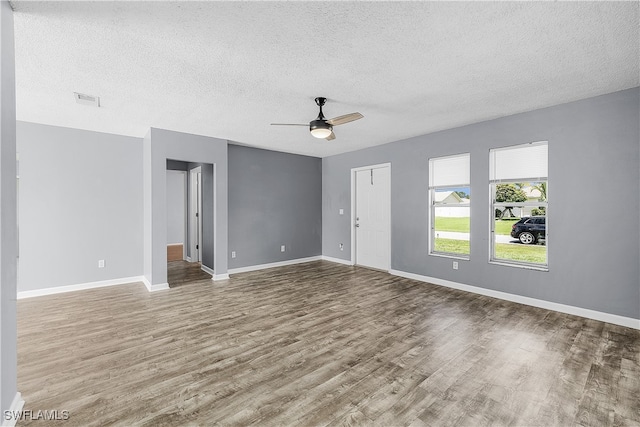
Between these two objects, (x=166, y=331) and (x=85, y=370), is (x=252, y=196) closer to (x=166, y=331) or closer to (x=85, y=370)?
(x=166, y=331)

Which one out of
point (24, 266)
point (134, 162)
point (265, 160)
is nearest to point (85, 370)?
point (24, 266)

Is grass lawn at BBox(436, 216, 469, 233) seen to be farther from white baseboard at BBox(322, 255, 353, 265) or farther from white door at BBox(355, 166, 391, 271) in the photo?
white baseboard at BBox(322, 255, 353, 265)

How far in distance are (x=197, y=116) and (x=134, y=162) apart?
203 cm

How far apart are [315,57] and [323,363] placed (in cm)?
268

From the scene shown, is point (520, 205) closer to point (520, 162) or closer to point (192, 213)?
point (520, 162)

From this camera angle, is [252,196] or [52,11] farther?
[252,196]

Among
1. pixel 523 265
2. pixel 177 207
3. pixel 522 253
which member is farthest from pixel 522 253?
pixel 177 207

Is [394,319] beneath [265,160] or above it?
beneath

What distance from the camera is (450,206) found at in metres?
4.89

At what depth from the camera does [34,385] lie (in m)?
2.13

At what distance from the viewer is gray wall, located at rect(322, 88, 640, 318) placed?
3186mm

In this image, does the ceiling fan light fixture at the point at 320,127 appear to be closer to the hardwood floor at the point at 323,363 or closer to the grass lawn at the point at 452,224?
the hardwood floor at the point at 323,363

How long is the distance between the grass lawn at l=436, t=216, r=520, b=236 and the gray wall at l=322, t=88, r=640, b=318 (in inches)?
8.0

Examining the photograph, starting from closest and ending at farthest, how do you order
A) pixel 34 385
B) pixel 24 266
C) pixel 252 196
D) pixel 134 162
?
pixel 34 385 < pixel 24 266 < pixel 134 162 < pixel 252 196
